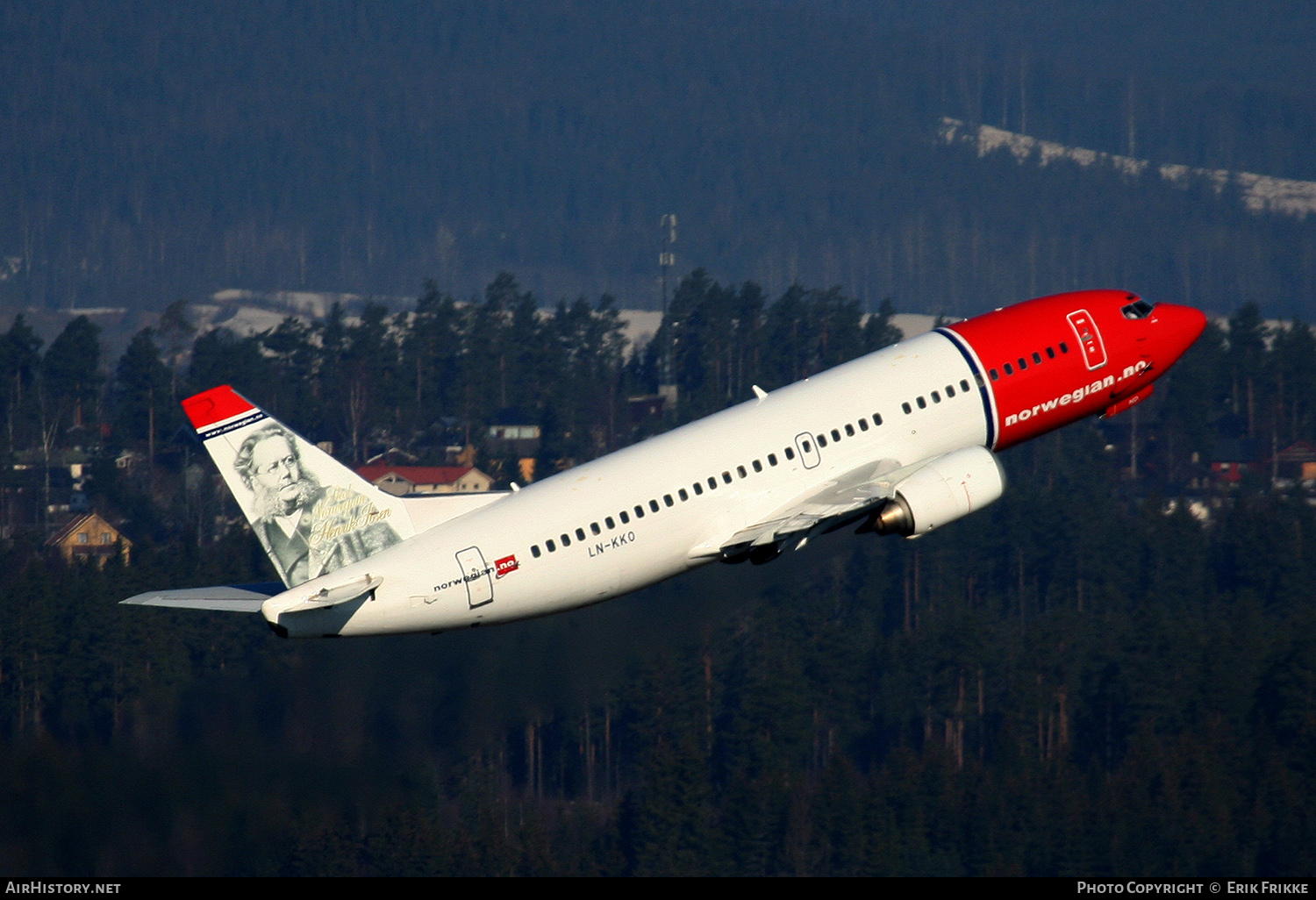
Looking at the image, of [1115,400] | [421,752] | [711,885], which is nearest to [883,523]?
[1115,400]

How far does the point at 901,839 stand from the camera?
121 meters

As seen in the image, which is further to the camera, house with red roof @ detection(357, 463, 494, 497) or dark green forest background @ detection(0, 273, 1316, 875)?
house with red roof @ detection(357, 463, 494, 497)

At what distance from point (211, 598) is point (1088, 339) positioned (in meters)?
26.7

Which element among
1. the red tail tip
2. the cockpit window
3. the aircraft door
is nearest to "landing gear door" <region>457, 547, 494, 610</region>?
the red tail tip

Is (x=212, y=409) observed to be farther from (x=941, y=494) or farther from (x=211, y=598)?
(x=941, y=494)

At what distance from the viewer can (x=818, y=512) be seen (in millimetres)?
46562

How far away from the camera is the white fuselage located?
44250mm

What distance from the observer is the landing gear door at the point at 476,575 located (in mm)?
44438

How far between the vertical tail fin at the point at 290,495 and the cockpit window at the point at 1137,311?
23.7m

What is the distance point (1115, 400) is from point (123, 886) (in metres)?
32.4

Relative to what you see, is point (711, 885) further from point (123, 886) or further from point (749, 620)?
point (123, 886)

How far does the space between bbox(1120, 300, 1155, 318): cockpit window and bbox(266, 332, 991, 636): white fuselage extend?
24.2ft

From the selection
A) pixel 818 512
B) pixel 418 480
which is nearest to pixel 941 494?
pixel 818 512

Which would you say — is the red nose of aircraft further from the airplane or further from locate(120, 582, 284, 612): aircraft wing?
locate(120, 582, 284, 612): aircraft wing
